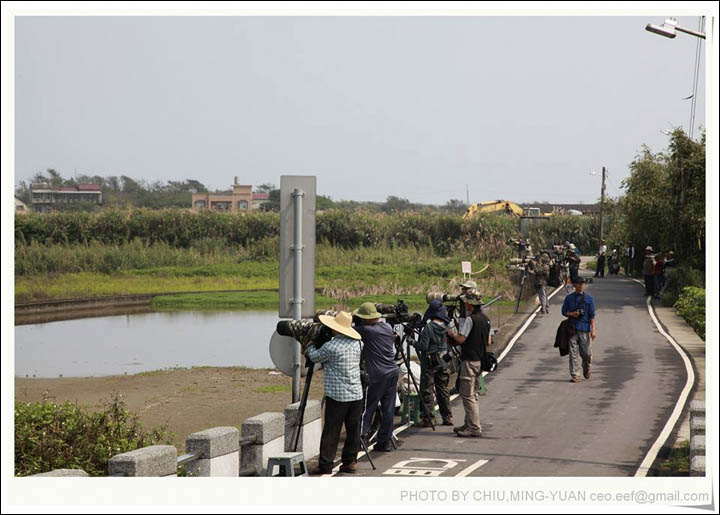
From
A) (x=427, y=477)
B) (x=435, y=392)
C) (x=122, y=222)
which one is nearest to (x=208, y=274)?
(x=122, y=222)

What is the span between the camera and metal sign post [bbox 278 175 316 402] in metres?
12.2

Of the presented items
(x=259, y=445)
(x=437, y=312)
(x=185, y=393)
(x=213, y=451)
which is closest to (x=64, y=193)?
(x=185, y=393)

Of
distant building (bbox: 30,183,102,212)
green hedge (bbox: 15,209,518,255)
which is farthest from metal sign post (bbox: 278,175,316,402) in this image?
distant building (bbox: 30,183,102,212)

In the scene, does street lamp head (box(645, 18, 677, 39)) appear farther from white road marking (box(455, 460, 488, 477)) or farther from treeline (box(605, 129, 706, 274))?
treeline (box(605, 129, 706, 274))

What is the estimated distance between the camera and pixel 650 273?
41.1 m

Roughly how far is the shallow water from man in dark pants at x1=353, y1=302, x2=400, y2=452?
15.7 meters

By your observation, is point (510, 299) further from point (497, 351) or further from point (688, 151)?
point (497, 351)

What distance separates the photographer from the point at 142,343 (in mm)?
35906

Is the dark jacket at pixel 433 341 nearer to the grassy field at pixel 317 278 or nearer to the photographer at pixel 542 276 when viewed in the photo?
the photographer at pixel 542 276

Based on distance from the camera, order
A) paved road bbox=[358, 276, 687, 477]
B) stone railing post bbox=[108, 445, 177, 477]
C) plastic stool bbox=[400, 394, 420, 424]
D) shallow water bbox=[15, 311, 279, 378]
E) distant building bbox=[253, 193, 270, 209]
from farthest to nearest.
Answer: distant building bbox=[253, 193, 270, 209], shallow water bbox=[15, 311, 279, 378], plastic stool bbox=[400, 394, 420, 424], paved road bbox=[358, 276, 687, 477], stone railing post bbox=[108, 445, 177, 477]

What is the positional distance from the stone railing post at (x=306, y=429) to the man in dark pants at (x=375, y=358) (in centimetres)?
62

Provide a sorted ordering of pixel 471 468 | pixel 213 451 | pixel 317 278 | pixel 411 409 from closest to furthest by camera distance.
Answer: pixel 213 451, pixel 471 468, pixel 411 409, pixel 317 278

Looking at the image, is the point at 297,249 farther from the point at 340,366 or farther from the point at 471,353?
the point at 471,353

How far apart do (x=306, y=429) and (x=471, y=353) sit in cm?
303
